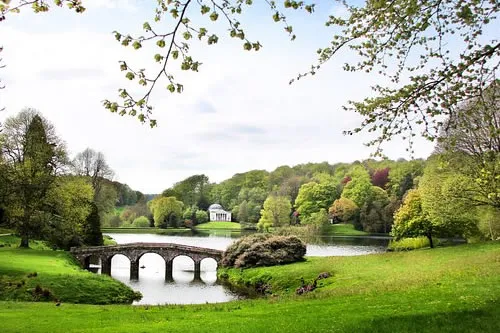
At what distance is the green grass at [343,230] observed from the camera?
96125 millimetres

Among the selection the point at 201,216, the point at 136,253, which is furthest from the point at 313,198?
the point at 136,253

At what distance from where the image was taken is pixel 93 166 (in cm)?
7325

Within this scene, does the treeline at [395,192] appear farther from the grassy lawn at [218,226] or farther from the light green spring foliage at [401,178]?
the grassy lawn at [218,226]

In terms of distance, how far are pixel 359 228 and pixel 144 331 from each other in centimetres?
9100

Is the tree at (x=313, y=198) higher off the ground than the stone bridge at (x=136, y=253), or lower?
higher

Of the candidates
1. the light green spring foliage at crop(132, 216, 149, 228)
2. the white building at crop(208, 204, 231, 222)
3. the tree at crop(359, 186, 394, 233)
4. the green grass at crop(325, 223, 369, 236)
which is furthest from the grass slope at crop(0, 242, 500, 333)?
the white building at crop(208, 204, 231, 222)

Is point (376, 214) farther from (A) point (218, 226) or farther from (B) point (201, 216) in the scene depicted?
(B) point (201, 216)

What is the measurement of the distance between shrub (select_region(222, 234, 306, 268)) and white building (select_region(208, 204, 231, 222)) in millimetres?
102144

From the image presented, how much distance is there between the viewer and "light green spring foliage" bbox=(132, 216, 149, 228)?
12325cm

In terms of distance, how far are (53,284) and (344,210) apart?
79.3 m

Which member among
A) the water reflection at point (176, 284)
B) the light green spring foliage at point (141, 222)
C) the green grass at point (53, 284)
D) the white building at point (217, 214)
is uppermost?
the white building at point (217, 214)

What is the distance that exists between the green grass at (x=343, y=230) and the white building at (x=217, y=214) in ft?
166

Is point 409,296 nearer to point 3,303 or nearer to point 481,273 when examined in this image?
point 481,273

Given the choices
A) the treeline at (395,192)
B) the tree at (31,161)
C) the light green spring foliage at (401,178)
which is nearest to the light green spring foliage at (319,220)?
the treeline at (395,192)
